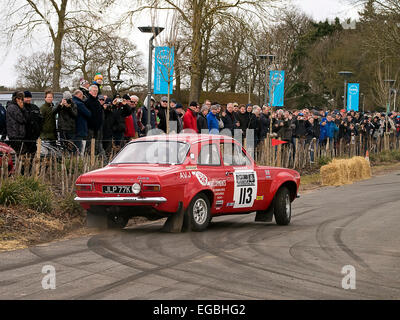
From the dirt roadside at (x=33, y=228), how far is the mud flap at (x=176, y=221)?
1239 mm

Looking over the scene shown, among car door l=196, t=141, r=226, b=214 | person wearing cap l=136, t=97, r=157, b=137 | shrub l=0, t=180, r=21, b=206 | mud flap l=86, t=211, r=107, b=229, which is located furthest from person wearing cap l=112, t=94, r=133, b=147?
mud flap l=86, t=211, r=107, b=229

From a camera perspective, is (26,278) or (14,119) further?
(14,119)

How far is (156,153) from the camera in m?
12.9

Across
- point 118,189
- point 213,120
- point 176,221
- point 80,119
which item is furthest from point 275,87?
point 118,189

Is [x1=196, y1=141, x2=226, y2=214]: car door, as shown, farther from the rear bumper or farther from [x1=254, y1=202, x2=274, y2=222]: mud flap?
[x1=254, y1=202, x2=274, y2=222]: mud flap

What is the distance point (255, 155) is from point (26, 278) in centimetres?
1666

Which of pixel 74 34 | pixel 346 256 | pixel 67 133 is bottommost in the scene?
pixel 346 256

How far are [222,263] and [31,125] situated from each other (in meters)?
7.72

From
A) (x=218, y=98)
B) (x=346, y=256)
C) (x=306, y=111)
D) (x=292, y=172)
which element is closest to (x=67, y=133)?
(x=292, y=172)

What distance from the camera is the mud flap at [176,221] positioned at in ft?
40.1

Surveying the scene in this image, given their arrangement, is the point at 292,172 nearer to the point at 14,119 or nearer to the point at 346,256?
the point at 346,256

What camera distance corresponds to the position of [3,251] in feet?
34.7

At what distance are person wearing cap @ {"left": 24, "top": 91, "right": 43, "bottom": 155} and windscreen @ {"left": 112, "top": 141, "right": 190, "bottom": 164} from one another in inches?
136

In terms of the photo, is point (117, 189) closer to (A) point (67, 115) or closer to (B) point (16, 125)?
(B) point (16, 125)
